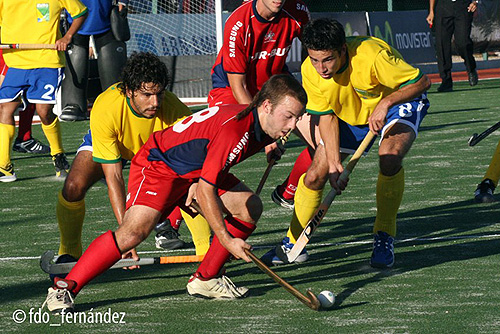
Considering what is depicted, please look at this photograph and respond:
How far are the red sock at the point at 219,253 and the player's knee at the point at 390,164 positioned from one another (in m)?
0.94

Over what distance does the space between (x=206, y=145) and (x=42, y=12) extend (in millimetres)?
4610

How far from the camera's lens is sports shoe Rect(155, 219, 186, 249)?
5.79 metres

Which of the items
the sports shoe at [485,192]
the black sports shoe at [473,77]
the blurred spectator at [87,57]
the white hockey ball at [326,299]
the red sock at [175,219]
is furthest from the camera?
the black sports shoe at [473,77]

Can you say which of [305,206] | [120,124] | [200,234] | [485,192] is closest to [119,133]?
[120,124]

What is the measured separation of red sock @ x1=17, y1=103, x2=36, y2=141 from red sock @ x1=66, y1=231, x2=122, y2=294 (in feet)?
18.6

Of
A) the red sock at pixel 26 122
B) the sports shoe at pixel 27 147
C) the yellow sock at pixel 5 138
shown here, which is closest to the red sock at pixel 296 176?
the yellow sock at pixel 5 138

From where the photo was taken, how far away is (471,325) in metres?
3.96

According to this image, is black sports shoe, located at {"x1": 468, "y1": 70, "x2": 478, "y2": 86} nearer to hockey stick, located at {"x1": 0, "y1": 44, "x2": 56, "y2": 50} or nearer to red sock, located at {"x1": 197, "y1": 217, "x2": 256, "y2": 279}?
hockey stick, located at {"x1": 0, "y1": 44, "x2": 56, "y2": 50}

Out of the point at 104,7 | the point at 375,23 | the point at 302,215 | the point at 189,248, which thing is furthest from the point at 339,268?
the point at 375,23

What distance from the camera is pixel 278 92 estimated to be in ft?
13.9

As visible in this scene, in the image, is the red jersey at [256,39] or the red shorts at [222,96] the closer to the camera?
the red jersey at [256,39]

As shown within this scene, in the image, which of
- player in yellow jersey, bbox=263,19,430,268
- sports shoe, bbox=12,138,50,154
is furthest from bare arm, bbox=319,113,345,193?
sports shoe, bbox=12,138,50,154

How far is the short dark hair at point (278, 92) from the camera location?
4.21 metres

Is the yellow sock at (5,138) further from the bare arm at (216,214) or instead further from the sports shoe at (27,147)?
the bare arm at (216,214)
